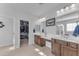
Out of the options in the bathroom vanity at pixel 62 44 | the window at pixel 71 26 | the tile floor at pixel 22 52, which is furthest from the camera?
the bathroom vanity at pixel 62 44

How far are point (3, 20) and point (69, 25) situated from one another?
1.84 m

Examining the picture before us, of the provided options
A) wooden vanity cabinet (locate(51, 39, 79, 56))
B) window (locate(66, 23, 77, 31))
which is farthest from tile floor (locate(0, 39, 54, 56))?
window (locate(66, 23, 77, 31))

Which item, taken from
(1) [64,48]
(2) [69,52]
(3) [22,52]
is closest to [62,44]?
(1) [64,48]

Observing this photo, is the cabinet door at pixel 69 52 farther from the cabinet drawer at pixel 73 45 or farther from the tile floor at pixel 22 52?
the tile floor at pixel 22 52

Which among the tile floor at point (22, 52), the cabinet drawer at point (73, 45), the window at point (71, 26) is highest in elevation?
the window at point (71, 26)

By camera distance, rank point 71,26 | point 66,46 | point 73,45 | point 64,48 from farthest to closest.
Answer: point 64,48
point 66,46
point 73,45
point 71,26

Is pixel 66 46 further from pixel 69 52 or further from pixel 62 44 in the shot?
pixel 69 52

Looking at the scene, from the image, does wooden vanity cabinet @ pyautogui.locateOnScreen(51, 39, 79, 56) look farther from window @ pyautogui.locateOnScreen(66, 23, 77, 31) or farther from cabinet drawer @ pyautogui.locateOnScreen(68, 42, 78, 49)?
window @ pyautogui.locateOnScreen(66, 23, 77, 31)

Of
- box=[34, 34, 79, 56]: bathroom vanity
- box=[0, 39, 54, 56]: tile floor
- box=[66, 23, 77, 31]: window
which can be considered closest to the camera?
box=[0, 39, 54, 56]: tile floor

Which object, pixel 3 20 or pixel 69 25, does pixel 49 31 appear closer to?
pixel 69 25

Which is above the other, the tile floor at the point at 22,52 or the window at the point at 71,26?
the window at the point at 71,26

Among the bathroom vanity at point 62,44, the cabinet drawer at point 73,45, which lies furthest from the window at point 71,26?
the cabinet drawer at point 73,45

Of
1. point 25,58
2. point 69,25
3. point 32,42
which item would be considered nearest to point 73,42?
point 69,25

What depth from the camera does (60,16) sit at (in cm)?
276
